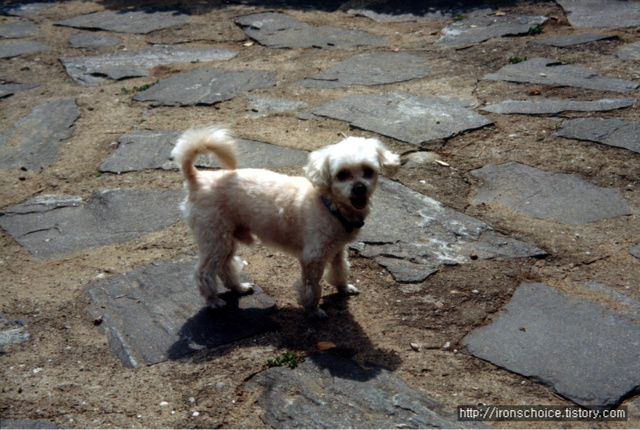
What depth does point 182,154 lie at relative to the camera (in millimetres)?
3574

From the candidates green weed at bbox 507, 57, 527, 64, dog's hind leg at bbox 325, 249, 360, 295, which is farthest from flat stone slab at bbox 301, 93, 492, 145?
dog's hind leg at bbox 325, 249, 360, 295

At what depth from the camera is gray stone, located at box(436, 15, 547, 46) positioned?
757 centimetres

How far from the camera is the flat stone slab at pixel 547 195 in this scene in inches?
173

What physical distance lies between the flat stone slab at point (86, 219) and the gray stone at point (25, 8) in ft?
21.1

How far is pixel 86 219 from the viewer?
15.6 ft

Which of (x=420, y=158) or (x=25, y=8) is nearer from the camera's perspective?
(x=420, y=158)

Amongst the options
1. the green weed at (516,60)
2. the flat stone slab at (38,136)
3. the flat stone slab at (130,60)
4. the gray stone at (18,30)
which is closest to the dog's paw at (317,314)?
the flat stone slab at (38,136)

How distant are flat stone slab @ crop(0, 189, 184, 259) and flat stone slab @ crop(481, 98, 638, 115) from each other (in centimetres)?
321

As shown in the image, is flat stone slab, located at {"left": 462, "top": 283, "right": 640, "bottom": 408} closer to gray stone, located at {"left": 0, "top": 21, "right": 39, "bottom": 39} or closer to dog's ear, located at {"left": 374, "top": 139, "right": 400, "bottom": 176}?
dog's ear, located at {"left": 374, "top": 139, "right": 400, "bottom": 176}

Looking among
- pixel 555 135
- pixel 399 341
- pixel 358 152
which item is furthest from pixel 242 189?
pixel 555 135

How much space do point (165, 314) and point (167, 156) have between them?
2161mm

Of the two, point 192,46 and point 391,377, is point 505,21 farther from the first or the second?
point 391,377

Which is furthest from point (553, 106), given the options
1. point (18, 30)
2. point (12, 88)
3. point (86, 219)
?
point (18, 30)

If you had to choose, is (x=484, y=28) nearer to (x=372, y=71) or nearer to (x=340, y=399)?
(x=372, y=71)
